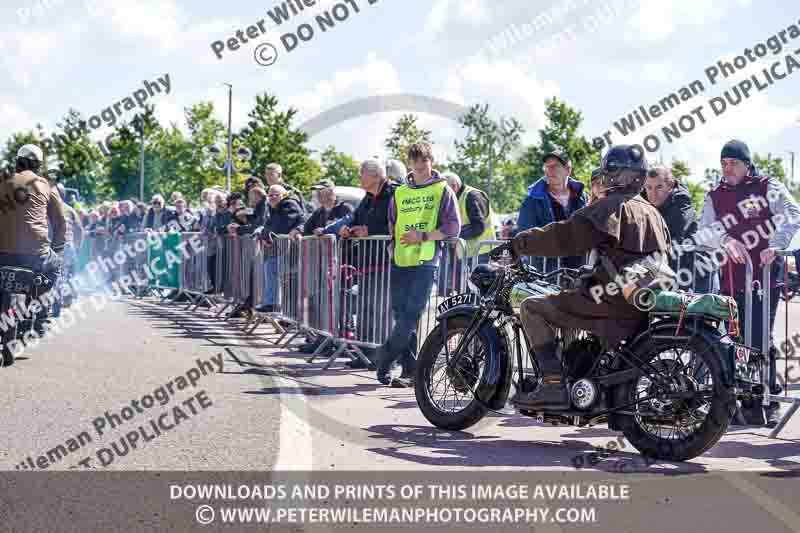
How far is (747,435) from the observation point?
732 cm

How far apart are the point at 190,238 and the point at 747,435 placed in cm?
1372

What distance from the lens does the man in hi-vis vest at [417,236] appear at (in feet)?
30.3

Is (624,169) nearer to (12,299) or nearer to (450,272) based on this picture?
(450,272)

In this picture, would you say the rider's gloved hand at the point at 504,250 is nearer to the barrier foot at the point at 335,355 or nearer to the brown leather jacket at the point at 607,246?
the brown leather jacket at the point at 607,246

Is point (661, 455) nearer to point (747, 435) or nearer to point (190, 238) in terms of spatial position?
point (747, 435)

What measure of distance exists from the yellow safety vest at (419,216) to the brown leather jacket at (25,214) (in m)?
3.93

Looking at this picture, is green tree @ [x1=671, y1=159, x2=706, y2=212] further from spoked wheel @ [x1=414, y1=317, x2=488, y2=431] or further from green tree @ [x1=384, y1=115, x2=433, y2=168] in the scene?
spoked wheel @ [x1=414, y1=317, x2=488, y2=431]

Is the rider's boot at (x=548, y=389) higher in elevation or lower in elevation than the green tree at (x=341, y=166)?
lower

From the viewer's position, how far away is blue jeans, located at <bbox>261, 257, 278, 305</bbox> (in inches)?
562

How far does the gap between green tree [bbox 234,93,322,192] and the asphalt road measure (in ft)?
206

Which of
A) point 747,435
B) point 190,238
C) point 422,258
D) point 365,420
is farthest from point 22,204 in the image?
point 190,238

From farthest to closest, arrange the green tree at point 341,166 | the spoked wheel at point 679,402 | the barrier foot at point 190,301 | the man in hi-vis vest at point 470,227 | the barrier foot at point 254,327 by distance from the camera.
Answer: the green tree at point 341,166, the barrier foot at point 190,301, the barrier foot at point 254,327, the man in hi-vis vest at point 470,227, the spoked wheel at point 679,402

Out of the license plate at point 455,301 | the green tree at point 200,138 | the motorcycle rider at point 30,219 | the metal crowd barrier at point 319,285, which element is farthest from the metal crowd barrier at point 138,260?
the green tree at point 200,138

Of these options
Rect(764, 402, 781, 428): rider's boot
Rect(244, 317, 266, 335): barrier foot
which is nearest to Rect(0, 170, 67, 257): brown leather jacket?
Rect(244, 317, 266, 335): barrier foot
